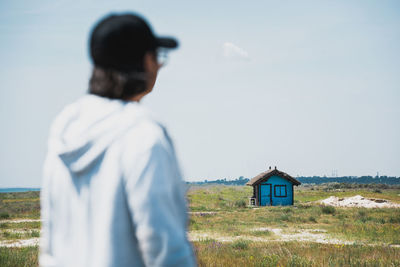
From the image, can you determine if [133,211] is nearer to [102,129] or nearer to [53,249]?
[102,129]

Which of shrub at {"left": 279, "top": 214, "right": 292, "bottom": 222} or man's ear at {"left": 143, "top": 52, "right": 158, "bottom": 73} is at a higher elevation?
man's ear at {"left": 143, "top": 52, "right": 158, "bottom": 73}

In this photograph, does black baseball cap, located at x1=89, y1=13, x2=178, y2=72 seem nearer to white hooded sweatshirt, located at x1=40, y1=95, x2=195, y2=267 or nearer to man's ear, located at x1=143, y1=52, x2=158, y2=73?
man's ear, located at x1=143, y1=52, x2=158, y2=73

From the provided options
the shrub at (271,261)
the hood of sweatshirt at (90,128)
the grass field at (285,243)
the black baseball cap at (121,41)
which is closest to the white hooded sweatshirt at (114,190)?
the hood of sweatshirt at (90,128)

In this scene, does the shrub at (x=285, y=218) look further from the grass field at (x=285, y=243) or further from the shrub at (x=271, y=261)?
the shrub at (x=271, y=261)

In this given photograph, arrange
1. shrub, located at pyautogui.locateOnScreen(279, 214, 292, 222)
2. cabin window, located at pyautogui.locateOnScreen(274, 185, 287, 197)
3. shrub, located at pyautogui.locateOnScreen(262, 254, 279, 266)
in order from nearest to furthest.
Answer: shrub, located at pyautogui.locateOnScreen(262, 254, 279, 266) < shrub, located at pyautogui.locateOnScreen(279, 214, 292, 222) < cabin window, located at pyautogui.locateOnScreen(274, 185, 287, 197)

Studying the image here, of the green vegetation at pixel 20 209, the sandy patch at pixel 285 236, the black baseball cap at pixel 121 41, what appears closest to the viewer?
the black baseball cap at pixel 121 41

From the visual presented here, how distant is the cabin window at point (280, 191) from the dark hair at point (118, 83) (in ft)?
121

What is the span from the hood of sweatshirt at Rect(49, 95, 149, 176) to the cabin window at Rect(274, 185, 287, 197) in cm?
3691

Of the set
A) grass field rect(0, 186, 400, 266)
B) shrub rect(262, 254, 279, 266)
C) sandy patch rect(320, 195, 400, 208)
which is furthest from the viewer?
sandy patch rect(320, 195, 400, 208)

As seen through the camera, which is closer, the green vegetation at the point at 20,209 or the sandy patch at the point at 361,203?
the green vegetation at the point at 20,209

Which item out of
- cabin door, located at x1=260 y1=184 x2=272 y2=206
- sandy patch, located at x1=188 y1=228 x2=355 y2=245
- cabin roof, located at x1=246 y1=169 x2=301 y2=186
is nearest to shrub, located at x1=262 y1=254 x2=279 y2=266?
sandy patch, located at x1=188 y1=228 x2=355 y2=245

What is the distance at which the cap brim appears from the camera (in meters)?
1.25

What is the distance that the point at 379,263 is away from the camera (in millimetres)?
7582

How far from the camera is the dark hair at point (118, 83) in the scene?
120 cm
